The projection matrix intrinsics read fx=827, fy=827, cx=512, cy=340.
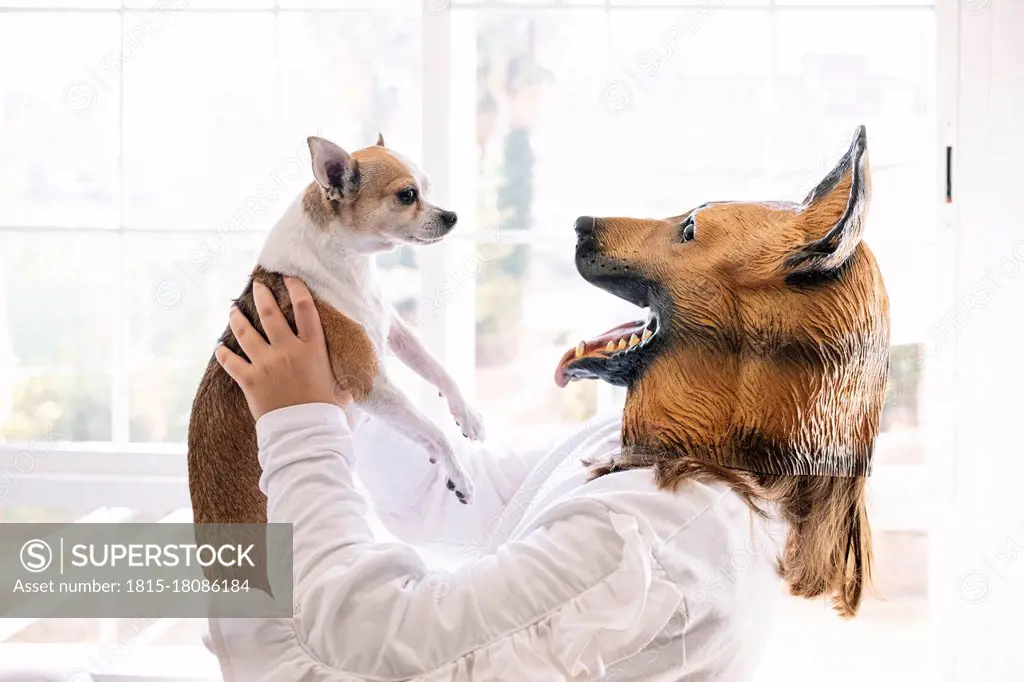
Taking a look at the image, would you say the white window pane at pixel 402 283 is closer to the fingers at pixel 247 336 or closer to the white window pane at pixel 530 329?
the white window pane at pixel 530 329

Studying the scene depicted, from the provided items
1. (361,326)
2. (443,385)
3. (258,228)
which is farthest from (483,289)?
(361,326)

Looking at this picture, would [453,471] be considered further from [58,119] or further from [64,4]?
[64,4]

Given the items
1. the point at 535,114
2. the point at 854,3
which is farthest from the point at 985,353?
the point at 535,114

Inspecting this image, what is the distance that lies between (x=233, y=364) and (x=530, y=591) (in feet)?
1.61

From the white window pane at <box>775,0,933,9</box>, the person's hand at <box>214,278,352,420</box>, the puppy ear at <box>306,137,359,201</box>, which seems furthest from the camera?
the white window pane at <box>775,0,933,9</box>

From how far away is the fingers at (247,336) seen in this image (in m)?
1.03

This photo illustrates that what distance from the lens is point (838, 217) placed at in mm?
787

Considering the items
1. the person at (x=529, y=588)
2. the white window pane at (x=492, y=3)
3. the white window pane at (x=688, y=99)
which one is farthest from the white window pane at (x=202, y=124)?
the person at (x=529, y=588)

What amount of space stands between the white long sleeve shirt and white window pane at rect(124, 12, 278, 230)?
3.87 feet

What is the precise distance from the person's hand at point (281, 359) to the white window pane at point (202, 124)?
0.94 meters

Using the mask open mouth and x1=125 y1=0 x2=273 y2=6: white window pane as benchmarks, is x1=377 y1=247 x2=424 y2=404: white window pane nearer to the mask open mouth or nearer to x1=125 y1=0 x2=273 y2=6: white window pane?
x1=125 y1=0 x2=273 y2=6: white window pane

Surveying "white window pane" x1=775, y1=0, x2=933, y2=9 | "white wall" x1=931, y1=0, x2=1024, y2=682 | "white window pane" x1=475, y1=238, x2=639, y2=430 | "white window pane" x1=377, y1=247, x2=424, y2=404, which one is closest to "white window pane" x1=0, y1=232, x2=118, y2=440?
"white window pane" x1=377, y1=247, x2=424, y2=404

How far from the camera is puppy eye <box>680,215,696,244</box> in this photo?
87 cm

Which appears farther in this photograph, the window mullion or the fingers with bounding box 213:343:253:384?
the window mullion
